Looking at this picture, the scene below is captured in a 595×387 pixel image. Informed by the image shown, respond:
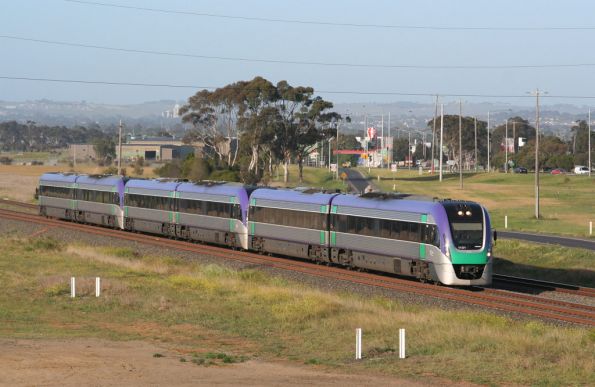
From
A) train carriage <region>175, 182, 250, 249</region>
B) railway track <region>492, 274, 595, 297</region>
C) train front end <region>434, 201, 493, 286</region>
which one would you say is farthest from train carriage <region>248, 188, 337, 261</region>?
train front end <region>434, 201, 493, 286</region>

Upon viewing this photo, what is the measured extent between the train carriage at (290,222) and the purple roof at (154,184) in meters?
9.47

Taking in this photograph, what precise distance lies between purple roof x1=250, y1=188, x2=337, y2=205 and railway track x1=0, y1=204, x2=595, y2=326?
109 inches

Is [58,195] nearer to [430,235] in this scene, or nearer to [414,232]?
[414,232]

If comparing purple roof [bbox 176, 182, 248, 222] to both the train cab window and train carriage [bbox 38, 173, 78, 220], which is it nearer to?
the train cab window

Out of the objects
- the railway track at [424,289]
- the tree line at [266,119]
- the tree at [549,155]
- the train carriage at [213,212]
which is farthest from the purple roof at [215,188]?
the tree at [549,155]

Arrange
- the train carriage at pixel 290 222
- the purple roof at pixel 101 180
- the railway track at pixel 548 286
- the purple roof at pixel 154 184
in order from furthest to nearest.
Answer: the purple roof at pixel 101 180
the purple roof at pixel 154 184
the train carriage at pixel 290 222
the railway track at pixel 548 286

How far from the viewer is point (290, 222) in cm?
4475

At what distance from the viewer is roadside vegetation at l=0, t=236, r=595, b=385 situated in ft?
72.8

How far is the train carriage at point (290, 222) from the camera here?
42.6 meters

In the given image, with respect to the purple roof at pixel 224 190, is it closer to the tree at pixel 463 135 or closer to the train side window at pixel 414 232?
the train side window at pixel 414 232

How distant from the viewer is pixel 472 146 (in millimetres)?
185125

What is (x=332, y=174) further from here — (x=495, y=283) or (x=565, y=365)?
(x=565, y=365)

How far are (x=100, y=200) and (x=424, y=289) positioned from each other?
1299 inches

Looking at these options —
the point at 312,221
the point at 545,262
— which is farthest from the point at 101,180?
the point at 545,262
